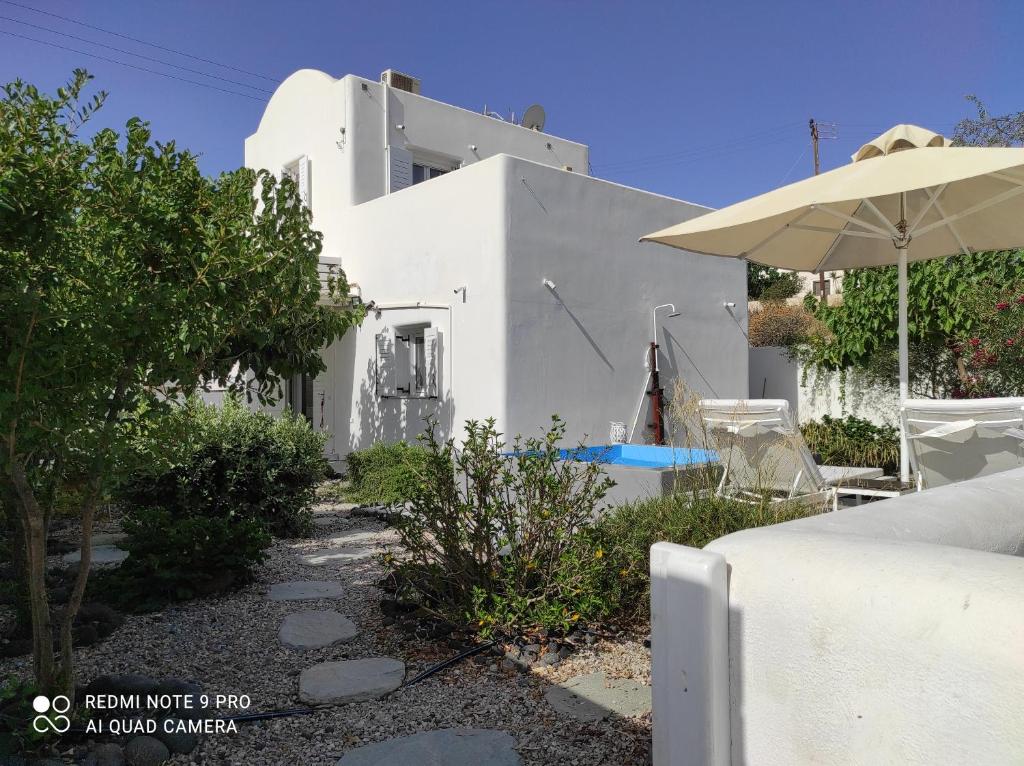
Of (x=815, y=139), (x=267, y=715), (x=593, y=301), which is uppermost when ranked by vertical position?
(x=815, y=139)

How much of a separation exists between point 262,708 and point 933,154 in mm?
5066

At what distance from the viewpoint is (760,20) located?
41.3 ft

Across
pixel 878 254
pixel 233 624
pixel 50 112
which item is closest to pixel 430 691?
pixel 233 624

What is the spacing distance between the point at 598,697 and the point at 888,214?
188 inches

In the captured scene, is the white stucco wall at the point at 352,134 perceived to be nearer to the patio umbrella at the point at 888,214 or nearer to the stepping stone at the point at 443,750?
the patio umbrella at the point at 888,214

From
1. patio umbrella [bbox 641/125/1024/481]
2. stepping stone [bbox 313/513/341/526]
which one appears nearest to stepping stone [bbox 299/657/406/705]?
patio umbrella [bbox 641/125/1024/481]

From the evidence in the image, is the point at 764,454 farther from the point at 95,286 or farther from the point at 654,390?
the point at 654,390

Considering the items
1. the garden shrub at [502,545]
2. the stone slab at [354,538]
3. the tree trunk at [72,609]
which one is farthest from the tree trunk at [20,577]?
the stone slab at [354,538]

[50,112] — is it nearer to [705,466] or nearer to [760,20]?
[705,466]

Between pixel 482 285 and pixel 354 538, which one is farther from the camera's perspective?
pixel 482 285

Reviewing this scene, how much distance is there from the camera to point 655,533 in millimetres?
4469

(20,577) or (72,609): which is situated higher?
(72,609)

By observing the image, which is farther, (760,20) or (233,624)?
(760,20)

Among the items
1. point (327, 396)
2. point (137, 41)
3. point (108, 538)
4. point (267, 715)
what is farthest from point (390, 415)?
point (137, 41)
